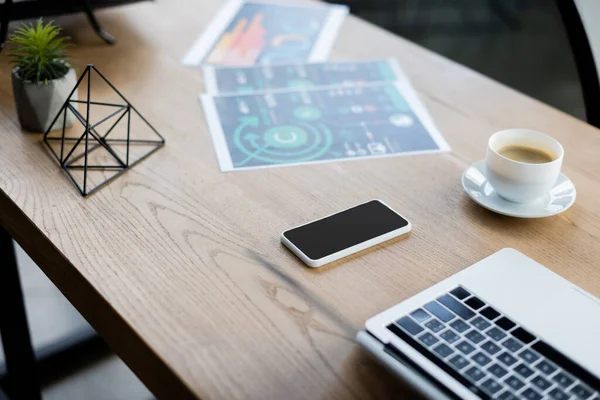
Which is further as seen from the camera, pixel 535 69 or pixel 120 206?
pixel 535 69

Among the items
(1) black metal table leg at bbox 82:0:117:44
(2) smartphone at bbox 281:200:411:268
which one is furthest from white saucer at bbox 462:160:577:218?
(1) black metal table leg at bbox 82:0:117:44

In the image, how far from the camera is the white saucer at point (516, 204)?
0.84 m

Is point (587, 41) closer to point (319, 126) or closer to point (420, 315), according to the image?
point (319, 126)

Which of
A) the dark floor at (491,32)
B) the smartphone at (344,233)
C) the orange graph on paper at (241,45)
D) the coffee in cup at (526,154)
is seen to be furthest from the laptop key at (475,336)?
the dark floor at (491,32)

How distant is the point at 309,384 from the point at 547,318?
0.25m

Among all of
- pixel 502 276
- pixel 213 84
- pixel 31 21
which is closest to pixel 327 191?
pixel 502 276

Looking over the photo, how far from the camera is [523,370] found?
616 mm

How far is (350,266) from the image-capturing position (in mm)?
764

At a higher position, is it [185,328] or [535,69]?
[185,328]

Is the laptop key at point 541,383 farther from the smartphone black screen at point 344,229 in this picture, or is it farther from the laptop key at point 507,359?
the smartphone black screen at point 344,229

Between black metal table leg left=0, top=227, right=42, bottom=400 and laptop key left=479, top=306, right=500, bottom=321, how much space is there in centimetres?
85

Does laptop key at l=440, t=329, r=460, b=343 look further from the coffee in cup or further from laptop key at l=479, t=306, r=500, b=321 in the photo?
the coffee in cup

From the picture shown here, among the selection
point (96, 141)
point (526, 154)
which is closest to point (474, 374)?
point (526, 154)

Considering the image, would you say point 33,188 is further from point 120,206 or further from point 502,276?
point 502,276
